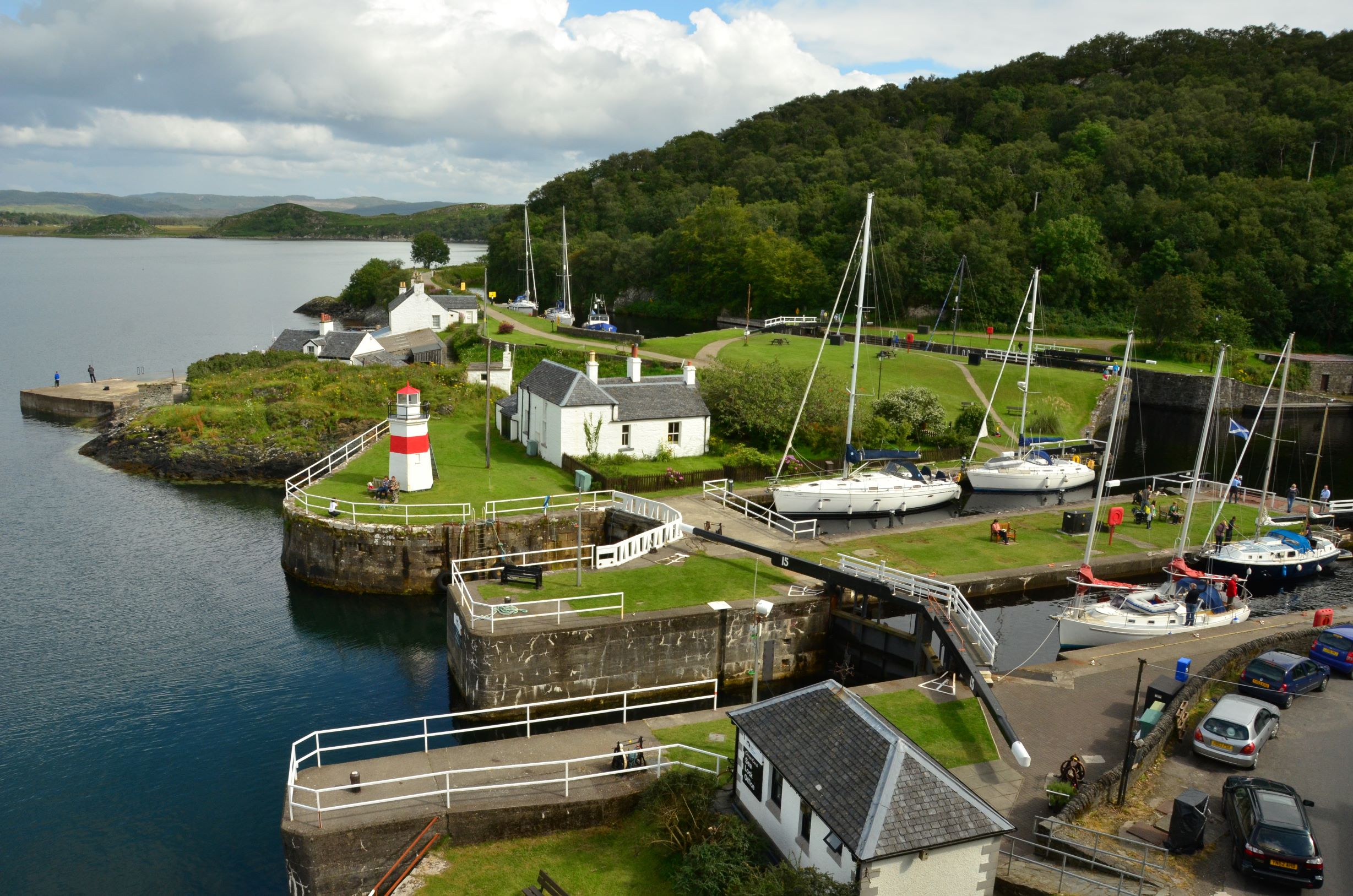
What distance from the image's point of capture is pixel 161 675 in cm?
2825

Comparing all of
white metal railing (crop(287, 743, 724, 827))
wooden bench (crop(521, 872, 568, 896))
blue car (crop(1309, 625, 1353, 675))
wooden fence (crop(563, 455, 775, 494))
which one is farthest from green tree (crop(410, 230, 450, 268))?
wooden bench (crop(521, 872, 568, 896))

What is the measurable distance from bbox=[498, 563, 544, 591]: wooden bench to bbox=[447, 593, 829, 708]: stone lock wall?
1.92 m

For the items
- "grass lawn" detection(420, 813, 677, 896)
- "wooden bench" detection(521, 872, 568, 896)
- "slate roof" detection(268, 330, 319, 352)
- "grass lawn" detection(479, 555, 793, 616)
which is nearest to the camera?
"wooden bench" detection(521, 872, 568, 896)

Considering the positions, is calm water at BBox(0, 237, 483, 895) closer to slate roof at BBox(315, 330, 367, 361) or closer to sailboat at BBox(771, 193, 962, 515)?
sailboat at BBox(771, 193, 962, 515)

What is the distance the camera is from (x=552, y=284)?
12912 centimetres

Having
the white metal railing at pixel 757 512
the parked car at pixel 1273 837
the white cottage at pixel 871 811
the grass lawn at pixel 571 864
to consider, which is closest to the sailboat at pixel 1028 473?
the white metal railing at pixel 757 512

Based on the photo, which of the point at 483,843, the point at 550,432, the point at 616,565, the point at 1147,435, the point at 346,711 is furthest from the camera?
the point at 1147,435

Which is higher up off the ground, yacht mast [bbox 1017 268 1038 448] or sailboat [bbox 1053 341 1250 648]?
yacht mast [bbox 1017 268 1038 448]

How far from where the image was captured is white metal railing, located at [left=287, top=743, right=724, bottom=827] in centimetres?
1775

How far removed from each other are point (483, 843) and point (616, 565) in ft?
46.4

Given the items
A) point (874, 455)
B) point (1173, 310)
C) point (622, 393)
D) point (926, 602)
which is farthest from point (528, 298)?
point (926, 602)

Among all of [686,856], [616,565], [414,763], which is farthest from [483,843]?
[616,565]

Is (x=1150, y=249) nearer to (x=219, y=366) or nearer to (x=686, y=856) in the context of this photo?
(x=219, y=366)

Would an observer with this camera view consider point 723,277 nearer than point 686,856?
No
